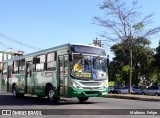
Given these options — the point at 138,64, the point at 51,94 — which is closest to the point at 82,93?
the point at 51,94

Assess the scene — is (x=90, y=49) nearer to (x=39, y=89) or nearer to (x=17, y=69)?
(x=39, y=89)

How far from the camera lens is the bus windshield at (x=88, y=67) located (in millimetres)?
18453

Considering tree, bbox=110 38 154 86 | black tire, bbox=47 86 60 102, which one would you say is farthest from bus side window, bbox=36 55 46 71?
tree, bbox=110 38 154 86

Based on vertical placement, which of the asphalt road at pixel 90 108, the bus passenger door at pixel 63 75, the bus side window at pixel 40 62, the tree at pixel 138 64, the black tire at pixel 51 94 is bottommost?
the asphalt road at pixel 90 108

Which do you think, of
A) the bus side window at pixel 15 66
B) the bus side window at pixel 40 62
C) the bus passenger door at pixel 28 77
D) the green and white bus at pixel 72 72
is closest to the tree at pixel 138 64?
the bus side window at pixel 15 66

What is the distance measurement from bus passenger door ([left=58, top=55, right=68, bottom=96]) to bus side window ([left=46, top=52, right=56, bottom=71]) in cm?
65

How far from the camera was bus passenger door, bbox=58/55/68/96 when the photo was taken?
61.1ft

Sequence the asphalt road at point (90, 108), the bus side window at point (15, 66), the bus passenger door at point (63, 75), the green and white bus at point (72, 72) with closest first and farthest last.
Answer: the asphalt road at point (90, 108) < the green and white bus at point (72, 72) < the bus passenger door at point (63, 75) < the bus side window at point (15, 66)

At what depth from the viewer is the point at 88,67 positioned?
1877 cm

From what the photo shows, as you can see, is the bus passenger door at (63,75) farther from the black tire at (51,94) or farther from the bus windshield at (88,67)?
the black tire at (51,94)

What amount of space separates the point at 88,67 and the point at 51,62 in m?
2.39

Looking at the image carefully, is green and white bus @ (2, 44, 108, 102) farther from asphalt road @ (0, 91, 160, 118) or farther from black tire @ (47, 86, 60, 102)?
asphalt road @ (0, 91, 160, 118)

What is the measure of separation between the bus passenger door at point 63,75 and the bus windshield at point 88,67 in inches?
19.5

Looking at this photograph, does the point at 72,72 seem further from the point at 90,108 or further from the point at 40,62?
the point at 40,62
